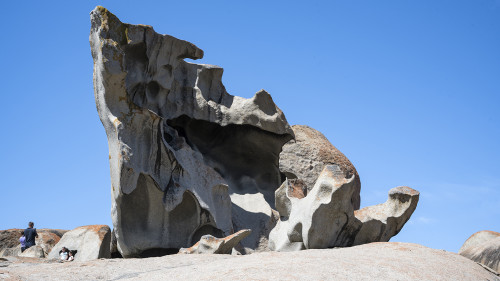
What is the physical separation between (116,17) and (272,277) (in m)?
6.88

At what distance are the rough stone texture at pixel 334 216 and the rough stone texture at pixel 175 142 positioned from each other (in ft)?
7.28

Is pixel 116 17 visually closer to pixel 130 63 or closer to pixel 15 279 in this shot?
pixel 130 63

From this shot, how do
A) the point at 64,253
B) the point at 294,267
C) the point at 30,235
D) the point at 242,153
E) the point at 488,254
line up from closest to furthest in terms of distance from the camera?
the point at 294,267
the point at 488,254
the point at 64,253
the point at 30,235
the point at 242,153

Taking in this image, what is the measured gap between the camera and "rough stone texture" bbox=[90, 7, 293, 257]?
12.5 m

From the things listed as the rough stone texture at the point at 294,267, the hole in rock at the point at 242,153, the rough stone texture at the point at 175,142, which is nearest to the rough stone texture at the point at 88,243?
the rough stone texture at the point at 175,142

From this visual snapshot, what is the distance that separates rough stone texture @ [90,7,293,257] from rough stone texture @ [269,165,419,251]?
7.28ft

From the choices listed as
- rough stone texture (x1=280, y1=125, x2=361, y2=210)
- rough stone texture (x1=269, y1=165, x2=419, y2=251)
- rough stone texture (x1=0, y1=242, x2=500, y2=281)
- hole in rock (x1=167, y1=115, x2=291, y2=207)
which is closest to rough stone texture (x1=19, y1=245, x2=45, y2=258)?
rough stone texture (x1=0, y1=242, x2=500, y2=281)

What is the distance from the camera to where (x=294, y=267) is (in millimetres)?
7699

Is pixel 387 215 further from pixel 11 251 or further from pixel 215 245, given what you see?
pixel 11 251

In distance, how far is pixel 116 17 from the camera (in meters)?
12.6

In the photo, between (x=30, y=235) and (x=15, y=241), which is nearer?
(x=30, y=235)

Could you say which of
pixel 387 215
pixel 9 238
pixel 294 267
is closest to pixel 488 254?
pixel 387 215

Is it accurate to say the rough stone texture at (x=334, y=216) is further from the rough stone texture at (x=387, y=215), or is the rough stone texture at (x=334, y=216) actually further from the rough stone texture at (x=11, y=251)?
the rough stone texture at (x=11, y=251)

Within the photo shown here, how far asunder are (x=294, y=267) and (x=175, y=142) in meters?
6.58
